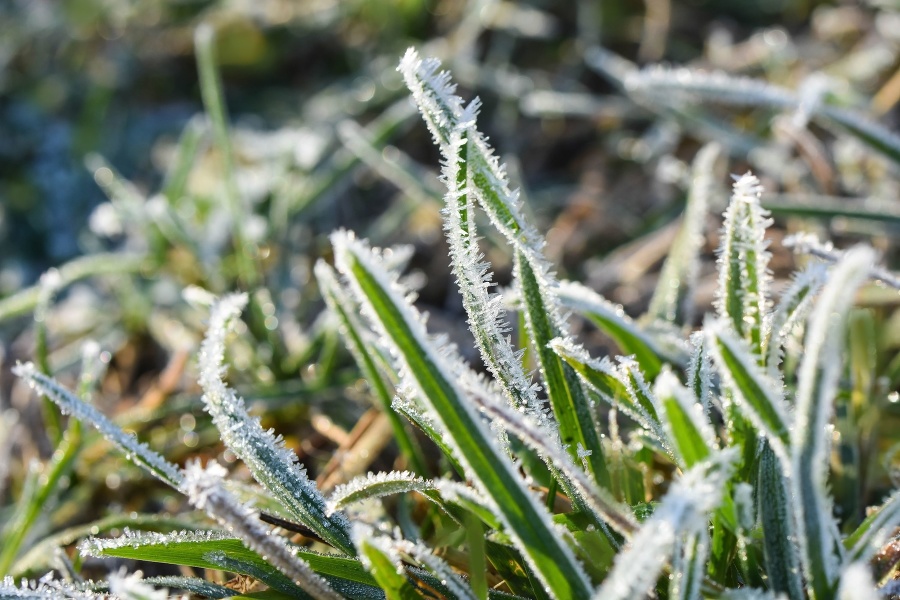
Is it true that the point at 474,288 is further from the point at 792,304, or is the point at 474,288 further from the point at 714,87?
the point at 714,87

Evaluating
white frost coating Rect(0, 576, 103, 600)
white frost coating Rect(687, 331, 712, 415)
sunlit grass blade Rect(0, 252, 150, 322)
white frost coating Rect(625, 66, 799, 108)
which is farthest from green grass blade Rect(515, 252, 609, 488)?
sunlit grass blade Rect(0, 252, 150, 322)

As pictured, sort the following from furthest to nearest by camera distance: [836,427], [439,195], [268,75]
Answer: [268,75] < [439,195] < [836,427]

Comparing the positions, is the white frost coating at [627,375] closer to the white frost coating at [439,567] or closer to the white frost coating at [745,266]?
the white frost coating at [745,266]

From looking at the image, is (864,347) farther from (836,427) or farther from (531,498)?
(531,498)

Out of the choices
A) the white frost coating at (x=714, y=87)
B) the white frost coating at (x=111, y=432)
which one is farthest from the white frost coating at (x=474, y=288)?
the white frost coating at (x=714, y=87)

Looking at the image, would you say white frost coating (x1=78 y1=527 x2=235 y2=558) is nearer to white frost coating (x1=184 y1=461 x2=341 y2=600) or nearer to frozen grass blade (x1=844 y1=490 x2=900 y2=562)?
white frost coating (x1=184 y1=461 x2=341 y2=600)

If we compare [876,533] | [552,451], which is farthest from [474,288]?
[876,533]

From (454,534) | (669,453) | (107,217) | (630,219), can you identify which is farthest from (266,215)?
(669,453)
